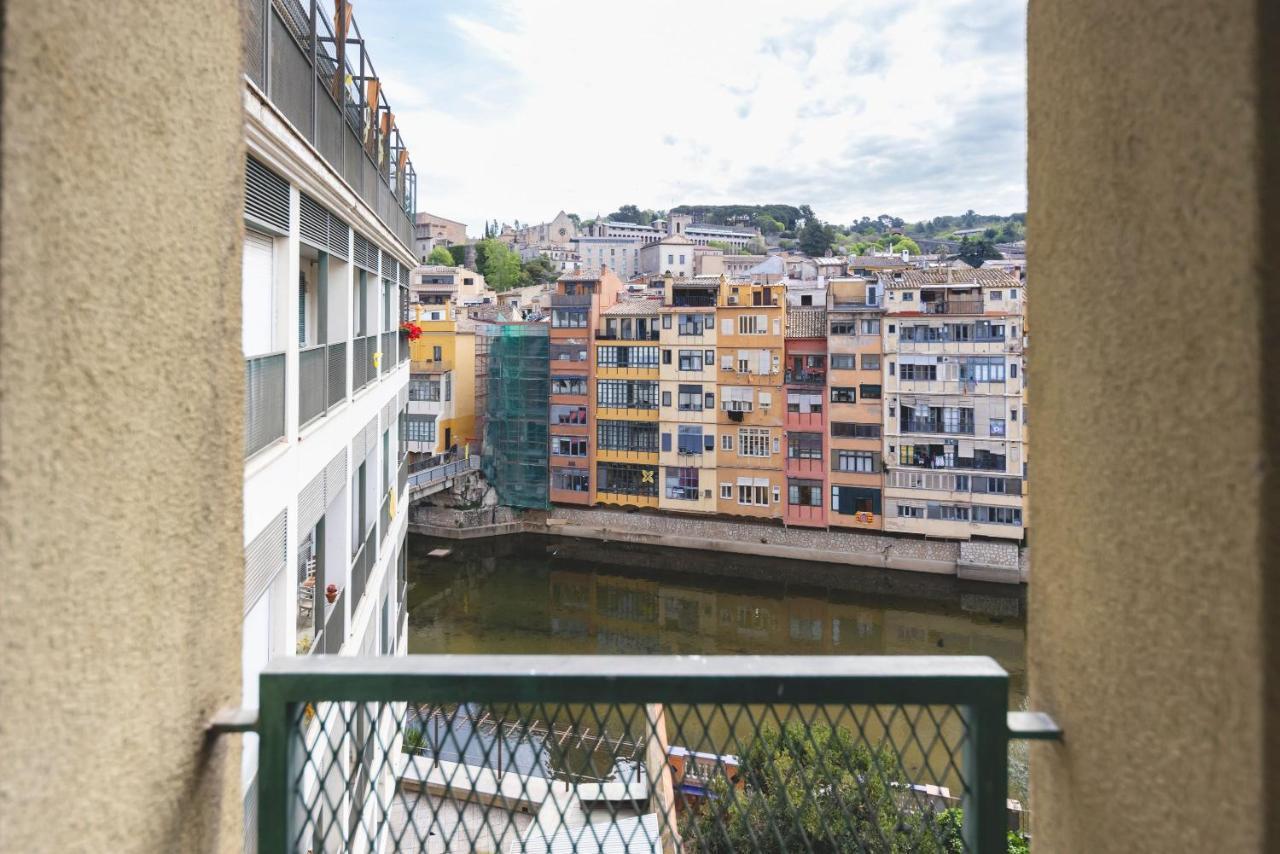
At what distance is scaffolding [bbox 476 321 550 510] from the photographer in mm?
27297

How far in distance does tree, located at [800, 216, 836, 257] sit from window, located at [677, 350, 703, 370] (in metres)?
44.0

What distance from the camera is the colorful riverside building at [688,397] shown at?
1001 inches

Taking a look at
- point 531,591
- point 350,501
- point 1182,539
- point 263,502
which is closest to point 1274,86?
point 1182,539

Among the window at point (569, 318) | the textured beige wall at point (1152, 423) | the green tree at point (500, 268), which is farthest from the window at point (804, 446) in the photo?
the green tree at point (500, 268)

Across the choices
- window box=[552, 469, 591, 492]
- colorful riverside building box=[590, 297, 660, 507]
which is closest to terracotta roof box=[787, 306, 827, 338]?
colorful riverside building box=[590, 297, 660, 507]

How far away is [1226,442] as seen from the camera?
889 millimetres

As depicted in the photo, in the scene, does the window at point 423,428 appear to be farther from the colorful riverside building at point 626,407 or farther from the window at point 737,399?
the window at point 737,399

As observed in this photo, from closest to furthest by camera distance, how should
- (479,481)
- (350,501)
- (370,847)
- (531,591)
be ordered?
(370,847) → (350,501) → (531,591) → (479,481)

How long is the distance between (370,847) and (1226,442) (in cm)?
140

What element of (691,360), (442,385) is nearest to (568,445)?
(691,360)

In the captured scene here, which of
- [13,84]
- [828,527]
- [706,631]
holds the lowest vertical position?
[706,631]

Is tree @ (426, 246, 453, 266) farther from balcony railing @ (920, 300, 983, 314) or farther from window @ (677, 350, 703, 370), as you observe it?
balcony railing @ (920, 300, 983, 314)

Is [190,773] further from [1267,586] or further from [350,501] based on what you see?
[350,501]

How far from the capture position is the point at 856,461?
23.7 metres
